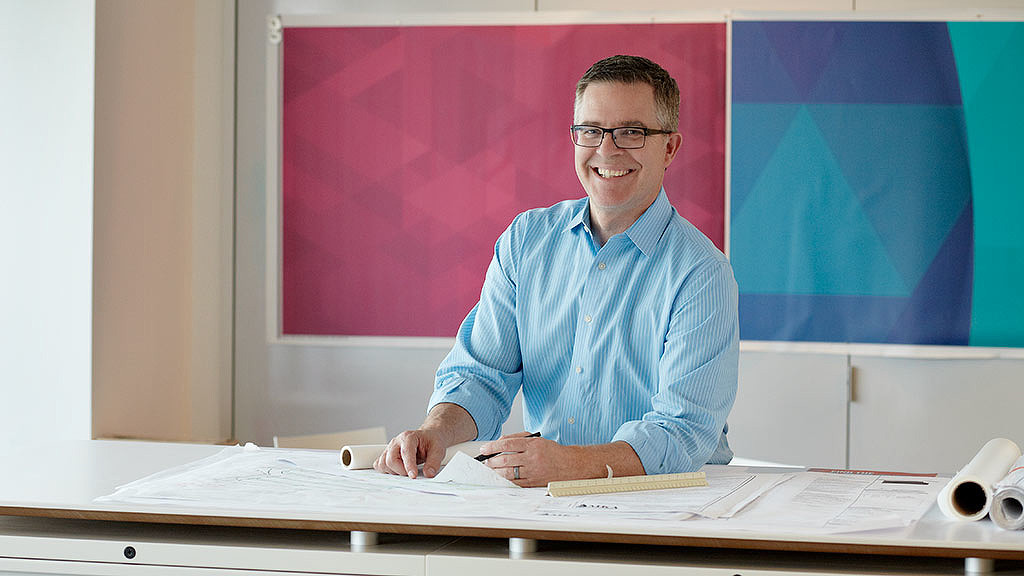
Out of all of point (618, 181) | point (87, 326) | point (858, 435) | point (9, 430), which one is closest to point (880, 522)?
point (618, 181)

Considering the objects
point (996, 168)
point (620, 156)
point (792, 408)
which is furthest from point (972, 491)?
point (996, 168)

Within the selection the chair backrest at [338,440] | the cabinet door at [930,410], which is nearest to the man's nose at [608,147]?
the chair backrest at [338,440]

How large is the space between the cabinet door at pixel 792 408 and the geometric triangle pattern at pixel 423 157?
561 mm

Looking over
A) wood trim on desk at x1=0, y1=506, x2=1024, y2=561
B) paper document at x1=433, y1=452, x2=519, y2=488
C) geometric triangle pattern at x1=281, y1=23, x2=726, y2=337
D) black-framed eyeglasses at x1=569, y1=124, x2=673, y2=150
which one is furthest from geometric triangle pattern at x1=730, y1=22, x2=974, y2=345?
wood trim on desk at x1=0, y1=506, x2=1024, y2=561

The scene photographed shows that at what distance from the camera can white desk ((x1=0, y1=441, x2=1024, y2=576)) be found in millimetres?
1406

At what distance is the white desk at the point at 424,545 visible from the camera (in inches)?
55.4

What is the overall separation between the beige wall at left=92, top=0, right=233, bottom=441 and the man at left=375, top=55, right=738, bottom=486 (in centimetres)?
161

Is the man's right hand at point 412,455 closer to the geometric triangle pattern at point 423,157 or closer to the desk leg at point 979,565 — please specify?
the desk leg at point 979,565

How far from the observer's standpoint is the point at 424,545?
5.08 ft

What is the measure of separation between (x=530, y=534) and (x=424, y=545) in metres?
0.18

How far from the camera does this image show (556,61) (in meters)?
3.80

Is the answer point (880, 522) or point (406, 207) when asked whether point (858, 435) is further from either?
point (880, 522)

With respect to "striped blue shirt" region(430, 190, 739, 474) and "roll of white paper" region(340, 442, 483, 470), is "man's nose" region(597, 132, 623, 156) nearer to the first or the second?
"striped blue shirt" region(430, 190, 739, 474)

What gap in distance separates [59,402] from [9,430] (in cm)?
18
